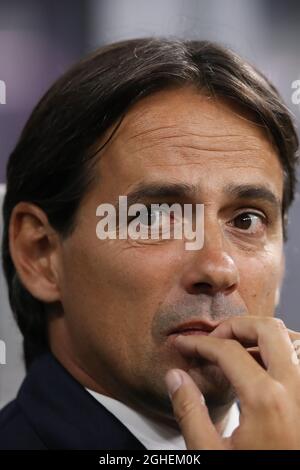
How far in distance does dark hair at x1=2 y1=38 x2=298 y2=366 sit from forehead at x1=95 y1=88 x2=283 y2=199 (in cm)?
3

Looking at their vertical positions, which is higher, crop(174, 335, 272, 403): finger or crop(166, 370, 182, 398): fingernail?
crop(174, 335, 272, 403): finger

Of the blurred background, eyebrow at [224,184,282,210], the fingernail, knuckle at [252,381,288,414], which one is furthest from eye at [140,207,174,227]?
the blurred background

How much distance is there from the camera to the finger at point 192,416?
3.61 feet

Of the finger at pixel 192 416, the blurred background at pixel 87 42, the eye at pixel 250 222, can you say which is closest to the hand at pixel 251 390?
the finger at pixel 192 416

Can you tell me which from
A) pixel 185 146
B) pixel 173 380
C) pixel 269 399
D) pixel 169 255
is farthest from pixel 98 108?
pixel 269 399

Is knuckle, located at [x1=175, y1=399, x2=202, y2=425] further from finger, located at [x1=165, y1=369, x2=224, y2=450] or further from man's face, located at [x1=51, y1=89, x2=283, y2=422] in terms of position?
man's face, located at [x1=51, y1=89, x2=283, y2=422]

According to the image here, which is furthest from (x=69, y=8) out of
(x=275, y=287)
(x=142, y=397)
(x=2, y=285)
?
(x=142, y=397)

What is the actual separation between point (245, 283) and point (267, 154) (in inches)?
12.8

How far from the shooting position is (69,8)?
207 centimetres

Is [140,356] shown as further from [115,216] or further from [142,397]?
[115,216]

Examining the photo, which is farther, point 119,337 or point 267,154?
point 267,154

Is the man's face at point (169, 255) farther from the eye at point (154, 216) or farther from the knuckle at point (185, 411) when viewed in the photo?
the knuckle at point (185, 411)

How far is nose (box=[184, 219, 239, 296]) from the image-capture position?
132 centimetres
